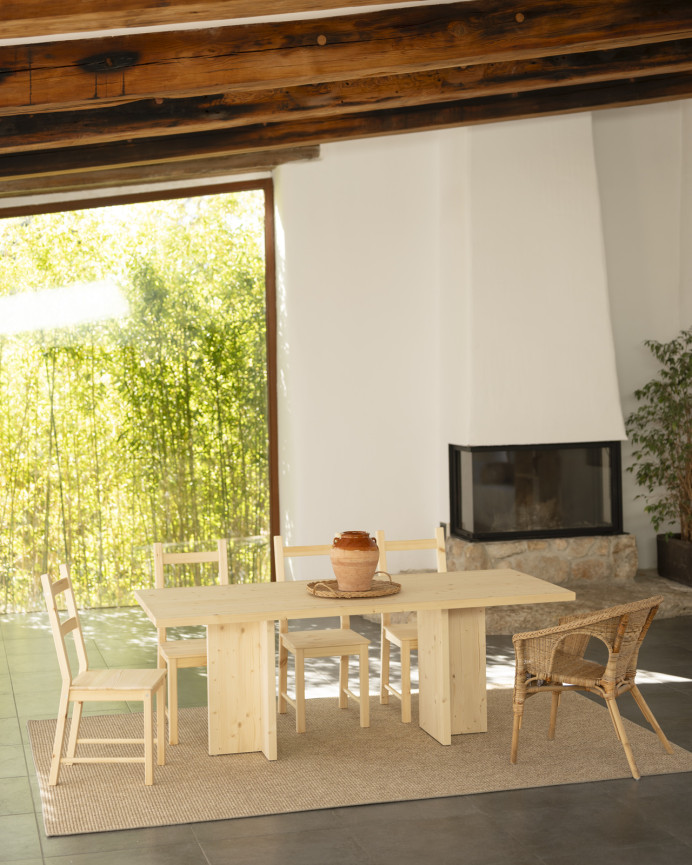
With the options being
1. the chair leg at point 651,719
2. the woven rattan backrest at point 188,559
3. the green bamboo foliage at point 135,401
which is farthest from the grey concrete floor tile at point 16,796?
the green bamboo foliage at point 135,401

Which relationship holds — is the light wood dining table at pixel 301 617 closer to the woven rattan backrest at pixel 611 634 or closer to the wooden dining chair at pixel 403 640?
the wooden dining chair at pixel 403 640

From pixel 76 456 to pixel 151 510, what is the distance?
0.66 meters

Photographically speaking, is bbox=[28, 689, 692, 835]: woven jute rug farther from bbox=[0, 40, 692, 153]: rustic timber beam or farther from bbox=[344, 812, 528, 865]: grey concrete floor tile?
bbox=[0, 40, 692, 153]: rustic timber beam

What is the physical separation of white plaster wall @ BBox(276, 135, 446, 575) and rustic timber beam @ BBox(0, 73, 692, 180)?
107cm

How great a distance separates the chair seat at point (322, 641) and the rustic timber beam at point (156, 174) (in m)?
3.71

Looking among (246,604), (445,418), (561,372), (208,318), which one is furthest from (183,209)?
(246,604)

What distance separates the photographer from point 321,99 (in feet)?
18.5

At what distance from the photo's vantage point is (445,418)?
7.74 meters

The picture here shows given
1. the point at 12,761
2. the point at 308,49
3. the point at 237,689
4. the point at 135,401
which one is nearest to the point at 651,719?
the point at 237,689

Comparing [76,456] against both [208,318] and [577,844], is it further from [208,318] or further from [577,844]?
[577,844]

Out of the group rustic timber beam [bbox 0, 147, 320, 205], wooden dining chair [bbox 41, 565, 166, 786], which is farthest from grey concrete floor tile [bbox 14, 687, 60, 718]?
rustic timber beam [bbox 0, 147, 320, 205]

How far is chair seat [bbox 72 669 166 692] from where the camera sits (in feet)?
13.4

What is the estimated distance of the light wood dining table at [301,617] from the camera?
4.29 metres

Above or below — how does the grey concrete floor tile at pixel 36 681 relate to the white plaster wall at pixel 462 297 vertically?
below
